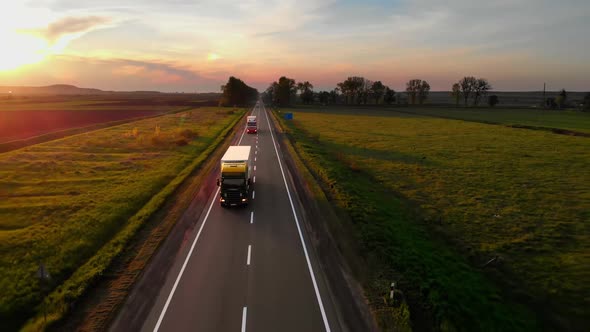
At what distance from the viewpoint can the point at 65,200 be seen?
24969mm

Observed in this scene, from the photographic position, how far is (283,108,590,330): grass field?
13.9 m

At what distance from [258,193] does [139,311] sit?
583 inches

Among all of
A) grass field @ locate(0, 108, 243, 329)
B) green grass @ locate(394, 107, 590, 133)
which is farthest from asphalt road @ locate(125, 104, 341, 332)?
green grass @ locate(394, 107, 590, 133)

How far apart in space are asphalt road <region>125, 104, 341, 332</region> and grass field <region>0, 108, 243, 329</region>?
187 inches

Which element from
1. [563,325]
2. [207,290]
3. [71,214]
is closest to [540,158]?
[563,325]

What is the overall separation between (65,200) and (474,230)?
30.0m

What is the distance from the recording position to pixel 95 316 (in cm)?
1280

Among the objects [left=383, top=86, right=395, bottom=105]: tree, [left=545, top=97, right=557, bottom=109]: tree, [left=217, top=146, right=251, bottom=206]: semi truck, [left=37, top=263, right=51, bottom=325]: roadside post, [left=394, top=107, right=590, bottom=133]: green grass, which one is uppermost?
[left=383, top=86, right=395, bottom=105]: tree

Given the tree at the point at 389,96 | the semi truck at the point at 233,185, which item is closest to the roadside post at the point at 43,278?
the semi truck at the point at 233,185

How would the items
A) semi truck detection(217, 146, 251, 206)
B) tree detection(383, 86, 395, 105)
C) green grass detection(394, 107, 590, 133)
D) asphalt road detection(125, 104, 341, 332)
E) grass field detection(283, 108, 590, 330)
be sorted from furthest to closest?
tree detection(383, 86, 395, 105) → green grass detection(394, 107, 590, 133) → semi truck detection(217, 146, 251, 206) → grass field detection(283, 108, 590, 330) → asphalt road detection(125, 104, 341, 332)

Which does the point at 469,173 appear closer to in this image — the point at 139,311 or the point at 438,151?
the point at 438,151

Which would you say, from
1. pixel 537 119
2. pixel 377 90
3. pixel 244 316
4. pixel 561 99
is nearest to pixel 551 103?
pixel 561 99

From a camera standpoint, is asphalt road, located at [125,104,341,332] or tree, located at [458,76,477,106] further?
tree, located at [458,76,477,106]

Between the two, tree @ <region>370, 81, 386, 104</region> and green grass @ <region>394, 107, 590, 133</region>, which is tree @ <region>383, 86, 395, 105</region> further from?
green grass @ <region>394, 107, 590, 133</region>
